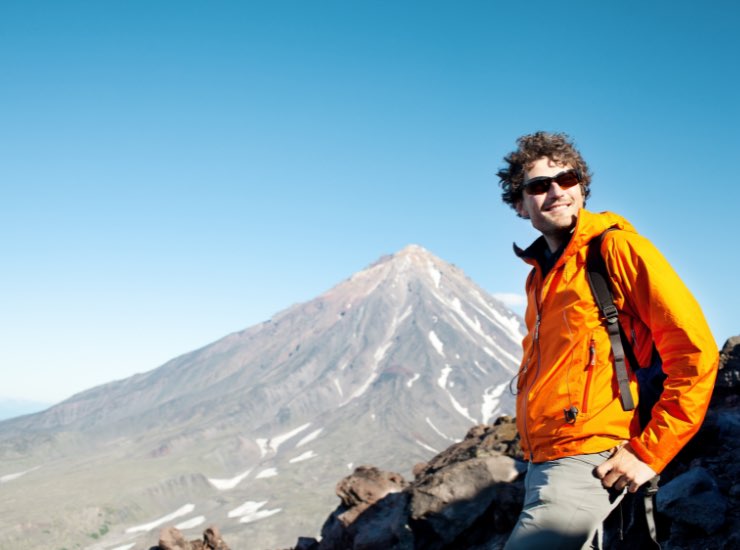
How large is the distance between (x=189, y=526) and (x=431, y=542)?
81.9m

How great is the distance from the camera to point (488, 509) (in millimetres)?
10117

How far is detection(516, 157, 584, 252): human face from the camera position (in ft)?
12.0

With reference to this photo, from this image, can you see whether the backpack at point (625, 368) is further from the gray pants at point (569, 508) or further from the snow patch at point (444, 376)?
the snow patch at point (444, 376)

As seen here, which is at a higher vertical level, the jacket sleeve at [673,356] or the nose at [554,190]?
the nose at [554,190]

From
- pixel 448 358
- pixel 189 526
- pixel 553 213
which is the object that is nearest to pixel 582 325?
pixel 553 213

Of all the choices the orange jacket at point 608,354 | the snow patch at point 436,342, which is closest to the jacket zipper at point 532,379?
the orange jacket at point 608,354

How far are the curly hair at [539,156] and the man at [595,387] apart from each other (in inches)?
15.8

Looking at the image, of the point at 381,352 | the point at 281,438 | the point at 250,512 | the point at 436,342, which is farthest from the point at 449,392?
the point at 250,512

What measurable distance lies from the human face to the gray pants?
4.27 feet

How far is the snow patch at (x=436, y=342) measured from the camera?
6959 inches

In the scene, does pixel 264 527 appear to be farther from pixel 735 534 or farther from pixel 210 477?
pixel 735 534

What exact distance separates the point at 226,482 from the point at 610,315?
375 feet

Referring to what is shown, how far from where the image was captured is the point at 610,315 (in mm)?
3127

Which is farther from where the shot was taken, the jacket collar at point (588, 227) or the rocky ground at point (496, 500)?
the rocky ground at point (496, 500)
